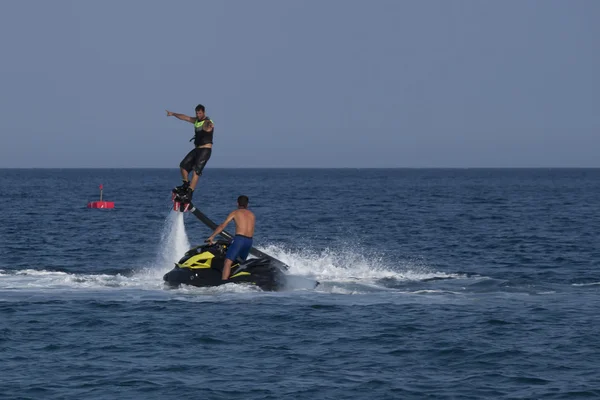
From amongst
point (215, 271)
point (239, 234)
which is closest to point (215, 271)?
point (215, 271)

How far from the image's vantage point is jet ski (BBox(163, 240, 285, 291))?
23.8 metres

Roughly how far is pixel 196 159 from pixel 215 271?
2.87m

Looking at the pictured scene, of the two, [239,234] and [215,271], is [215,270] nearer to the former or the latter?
[215,271]

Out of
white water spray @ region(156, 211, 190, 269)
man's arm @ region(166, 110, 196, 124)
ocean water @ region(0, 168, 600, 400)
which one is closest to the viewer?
ocean water @ region(0, 168, 600, 400)

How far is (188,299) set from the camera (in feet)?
74.2

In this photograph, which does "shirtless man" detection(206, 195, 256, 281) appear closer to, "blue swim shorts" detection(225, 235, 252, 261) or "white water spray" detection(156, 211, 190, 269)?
"blue swim shorts" detection(225, 235, 252, 261)

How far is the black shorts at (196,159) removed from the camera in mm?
24047

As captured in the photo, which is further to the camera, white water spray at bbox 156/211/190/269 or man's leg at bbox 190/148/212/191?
white water spray at bbox 156/211/190/269

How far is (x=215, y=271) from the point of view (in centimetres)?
2381

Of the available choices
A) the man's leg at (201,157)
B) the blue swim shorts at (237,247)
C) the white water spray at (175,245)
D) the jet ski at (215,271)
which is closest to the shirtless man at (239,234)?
the blue swim shorts at (237,247)

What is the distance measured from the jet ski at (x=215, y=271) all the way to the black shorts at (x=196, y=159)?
2006mm

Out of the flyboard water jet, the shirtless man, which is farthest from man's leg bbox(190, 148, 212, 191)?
the flyboard water jet

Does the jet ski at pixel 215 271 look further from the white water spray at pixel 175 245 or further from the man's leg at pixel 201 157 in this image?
the white water spray at pixel 175 245

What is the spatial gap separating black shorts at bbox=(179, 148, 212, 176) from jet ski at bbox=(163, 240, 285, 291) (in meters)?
2.01
